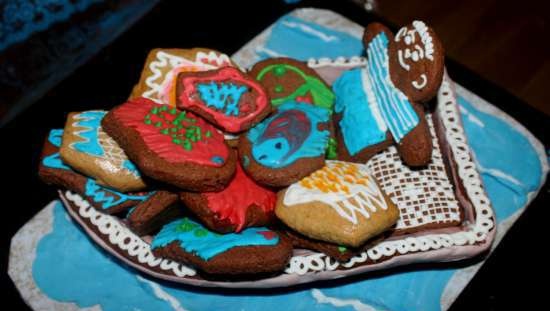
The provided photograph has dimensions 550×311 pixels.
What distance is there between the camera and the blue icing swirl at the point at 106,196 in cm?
134

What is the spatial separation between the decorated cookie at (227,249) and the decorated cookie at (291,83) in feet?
1.11

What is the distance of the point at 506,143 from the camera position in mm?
1716

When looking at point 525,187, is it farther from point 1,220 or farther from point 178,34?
point 1,220

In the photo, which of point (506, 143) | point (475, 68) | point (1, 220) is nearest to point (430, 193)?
point (506, 143)

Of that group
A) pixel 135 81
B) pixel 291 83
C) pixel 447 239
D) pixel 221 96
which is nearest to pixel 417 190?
pixel 447 239

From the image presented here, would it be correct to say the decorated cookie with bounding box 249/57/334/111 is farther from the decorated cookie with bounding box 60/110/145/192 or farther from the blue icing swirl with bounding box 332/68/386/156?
the decorated cookie with bounding box 60/110/145/192

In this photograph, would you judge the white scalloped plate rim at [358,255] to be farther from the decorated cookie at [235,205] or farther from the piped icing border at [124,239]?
the decorated cookie at [235,205]

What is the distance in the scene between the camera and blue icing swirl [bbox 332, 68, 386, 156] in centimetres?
137

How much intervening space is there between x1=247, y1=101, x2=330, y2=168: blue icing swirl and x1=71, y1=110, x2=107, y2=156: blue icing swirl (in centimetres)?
33

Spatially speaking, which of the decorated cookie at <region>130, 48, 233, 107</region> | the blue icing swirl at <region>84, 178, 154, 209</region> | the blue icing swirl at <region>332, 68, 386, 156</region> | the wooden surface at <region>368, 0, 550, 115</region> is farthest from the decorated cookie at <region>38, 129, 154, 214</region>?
the wooden surface at <region>368, 0, 550, 115</region>

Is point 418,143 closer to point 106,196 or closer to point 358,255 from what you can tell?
point 358,255

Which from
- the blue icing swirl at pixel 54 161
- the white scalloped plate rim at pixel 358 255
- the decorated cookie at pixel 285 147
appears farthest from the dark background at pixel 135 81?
the decorated cookie at pixel 285 147

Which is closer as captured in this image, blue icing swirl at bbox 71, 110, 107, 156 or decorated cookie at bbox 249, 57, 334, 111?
blue icing swirl at bbox 71, 110, 107, 156

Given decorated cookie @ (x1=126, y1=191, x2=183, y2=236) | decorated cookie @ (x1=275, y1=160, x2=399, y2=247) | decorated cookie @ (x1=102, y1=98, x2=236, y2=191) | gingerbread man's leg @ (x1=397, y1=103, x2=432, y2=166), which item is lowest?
decorated cookie @ (x1=126, y1=191, x2=183, y2=236)
